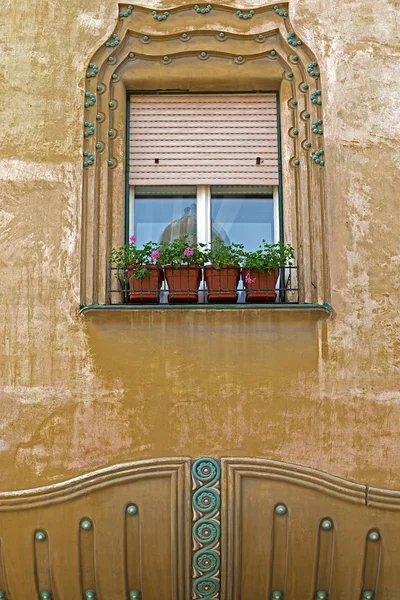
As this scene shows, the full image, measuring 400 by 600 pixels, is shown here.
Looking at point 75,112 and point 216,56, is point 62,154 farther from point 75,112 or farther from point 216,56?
point 216,56

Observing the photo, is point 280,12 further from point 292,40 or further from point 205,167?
point 205,167

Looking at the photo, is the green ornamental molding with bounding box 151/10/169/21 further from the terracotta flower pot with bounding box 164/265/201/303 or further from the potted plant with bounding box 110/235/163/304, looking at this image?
the terracotta flower pot with bounding box 164/265/201/303

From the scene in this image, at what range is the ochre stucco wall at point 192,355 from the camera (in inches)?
258

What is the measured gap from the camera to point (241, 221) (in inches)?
293

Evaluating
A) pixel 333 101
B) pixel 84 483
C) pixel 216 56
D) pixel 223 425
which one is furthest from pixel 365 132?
pixel 84 483

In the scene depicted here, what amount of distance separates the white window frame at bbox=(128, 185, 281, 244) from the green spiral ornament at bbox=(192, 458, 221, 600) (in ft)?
6.56

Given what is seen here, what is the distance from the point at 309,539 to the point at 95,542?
1607 mm

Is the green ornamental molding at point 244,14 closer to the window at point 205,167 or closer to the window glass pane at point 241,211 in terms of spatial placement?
the window at point 205,167

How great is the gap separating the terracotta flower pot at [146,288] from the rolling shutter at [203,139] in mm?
892

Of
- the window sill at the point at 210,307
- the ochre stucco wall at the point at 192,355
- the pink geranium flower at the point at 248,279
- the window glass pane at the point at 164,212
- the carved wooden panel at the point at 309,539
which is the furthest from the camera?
the window glass pane at the point at 164,212

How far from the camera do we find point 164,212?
747 cm

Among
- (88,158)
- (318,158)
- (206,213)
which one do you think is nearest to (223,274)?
(206,213)

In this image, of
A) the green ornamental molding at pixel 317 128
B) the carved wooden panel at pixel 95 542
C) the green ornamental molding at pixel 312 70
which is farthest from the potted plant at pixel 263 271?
the carved wooden panel at pixel 95 542

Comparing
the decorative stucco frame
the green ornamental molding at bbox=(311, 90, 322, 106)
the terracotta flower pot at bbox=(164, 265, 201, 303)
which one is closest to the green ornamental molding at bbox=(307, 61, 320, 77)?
the decorative stucco frame
